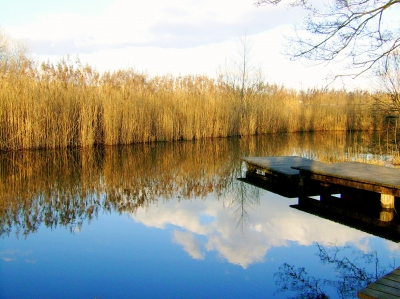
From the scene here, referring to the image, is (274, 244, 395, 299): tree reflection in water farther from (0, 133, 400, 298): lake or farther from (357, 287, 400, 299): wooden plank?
(357, 287, 400, 299): wooden plank

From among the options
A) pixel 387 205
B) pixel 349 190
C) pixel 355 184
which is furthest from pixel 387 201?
pixel 349 190

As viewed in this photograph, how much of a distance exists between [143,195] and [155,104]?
7.17 meters

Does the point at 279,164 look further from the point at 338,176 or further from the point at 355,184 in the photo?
the point at 355,184

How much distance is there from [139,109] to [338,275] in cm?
939

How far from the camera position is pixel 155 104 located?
1245cm

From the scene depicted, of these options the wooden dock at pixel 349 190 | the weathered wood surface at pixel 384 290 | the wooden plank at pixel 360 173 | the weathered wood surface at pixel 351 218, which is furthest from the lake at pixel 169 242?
the wooden plank at pixel 360 173

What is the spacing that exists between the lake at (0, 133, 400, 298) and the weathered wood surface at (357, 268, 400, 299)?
35 cm

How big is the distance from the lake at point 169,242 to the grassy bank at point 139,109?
331 cm

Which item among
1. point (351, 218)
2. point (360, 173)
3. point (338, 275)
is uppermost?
point (360, 173)

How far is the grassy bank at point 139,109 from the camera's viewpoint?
9.85m

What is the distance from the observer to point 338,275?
3062 millimetres

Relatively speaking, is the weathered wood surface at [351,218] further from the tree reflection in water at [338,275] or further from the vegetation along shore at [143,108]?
the vegetation along shore at [143,108]

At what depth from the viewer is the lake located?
2879 mm

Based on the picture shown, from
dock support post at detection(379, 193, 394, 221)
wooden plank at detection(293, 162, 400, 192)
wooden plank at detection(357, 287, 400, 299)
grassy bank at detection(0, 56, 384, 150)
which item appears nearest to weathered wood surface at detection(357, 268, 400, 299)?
wooden plank at detection(357, 287, 400, 299)
